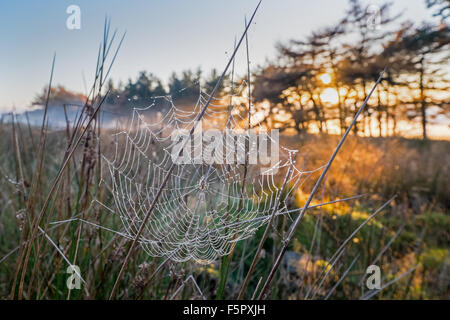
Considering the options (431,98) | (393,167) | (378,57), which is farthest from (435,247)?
(431,98)

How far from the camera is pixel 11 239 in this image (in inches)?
97.0

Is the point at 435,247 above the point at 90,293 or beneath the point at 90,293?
beneath

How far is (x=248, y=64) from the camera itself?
911mm

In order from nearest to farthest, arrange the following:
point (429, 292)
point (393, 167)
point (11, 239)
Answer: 1. point (11, 239)
2. point (429, 292)
3. point (393, 167)

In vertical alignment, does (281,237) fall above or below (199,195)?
below

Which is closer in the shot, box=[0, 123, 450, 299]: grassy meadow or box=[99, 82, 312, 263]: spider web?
box=[99, 82, 312, 263]: spider web

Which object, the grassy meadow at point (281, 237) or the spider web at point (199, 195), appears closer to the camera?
the spider web at point (199, 195)
